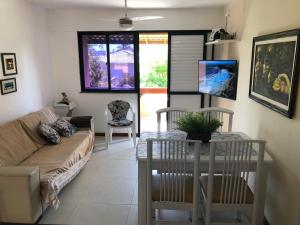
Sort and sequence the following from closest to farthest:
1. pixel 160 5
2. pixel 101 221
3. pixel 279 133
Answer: pixel 279 133 < pixel 101 221 < pixel 160 5

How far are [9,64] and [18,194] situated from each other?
202cm

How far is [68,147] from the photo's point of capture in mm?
3426

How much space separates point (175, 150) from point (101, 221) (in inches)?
46.4

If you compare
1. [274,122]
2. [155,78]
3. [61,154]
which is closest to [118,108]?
[61,154]

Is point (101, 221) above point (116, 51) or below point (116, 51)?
below

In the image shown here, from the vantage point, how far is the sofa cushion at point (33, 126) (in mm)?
3391

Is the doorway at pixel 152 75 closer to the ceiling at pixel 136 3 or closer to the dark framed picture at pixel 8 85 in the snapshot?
the ceiling at pixel 136 3

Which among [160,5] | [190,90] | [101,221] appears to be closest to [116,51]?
[160,5]

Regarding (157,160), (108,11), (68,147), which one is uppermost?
(108,11)

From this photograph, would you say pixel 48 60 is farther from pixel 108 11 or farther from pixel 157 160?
pixel 157 160

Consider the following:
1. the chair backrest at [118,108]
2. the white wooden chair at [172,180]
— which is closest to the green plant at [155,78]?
the chair backrest at [118,108]

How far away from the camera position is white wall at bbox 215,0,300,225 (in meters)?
1.95

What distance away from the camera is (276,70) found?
2.25m

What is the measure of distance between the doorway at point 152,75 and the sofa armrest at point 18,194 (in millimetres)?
4306
